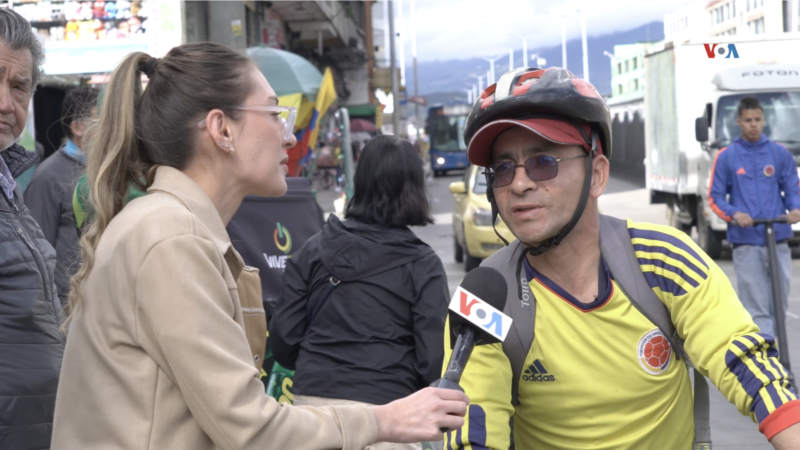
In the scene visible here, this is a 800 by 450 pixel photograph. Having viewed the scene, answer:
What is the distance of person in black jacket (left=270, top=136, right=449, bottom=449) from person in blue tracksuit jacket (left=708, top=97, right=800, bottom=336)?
4669 millimetres

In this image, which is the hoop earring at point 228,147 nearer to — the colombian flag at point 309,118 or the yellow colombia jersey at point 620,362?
the yellow colombia jersey at point 620,362

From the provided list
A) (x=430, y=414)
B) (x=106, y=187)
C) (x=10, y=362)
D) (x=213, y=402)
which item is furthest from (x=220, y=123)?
(x=10, y=362)

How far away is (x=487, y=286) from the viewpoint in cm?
208

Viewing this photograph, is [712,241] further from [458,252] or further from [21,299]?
[21,299]

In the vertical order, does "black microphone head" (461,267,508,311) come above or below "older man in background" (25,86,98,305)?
below

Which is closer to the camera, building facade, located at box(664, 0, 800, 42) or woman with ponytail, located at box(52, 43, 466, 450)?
woman with ponytail, located at box(52, 43, 466, 450)

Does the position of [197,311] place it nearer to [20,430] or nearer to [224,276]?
[224,276]

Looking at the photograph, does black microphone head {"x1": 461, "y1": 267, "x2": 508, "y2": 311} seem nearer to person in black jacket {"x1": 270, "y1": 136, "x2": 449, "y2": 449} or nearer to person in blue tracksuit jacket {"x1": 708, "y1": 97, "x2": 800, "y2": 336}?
person in black jacket {"x1": 270, "y1": 136, "x2": 449, "y2": 449}

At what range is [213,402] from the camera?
194cm

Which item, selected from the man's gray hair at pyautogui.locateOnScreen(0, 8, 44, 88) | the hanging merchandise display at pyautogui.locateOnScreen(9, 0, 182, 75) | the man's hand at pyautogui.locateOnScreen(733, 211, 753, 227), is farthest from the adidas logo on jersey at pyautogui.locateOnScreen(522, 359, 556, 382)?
the hanging merchandise display at pyautogui.locateOnScreen(9, 0, 182, 75)

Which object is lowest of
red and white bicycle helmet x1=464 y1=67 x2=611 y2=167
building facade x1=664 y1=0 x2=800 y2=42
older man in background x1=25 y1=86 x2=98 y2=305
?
older man in background x1=25 y1=86 x2=98 y2=305

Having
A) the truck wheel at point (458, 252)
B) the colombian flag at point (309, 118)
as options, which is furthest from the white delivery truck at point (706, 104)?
the colombian flag at point (309, 118)

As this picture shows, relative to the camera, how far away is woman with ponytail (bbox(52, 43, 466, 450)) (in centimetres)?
195

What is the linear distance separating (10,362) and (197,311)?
3.93ft
